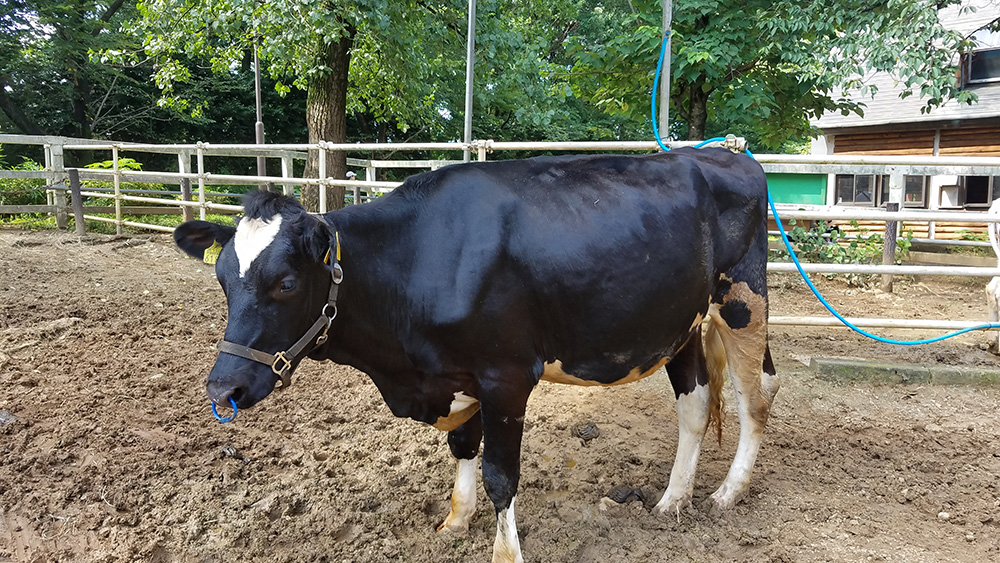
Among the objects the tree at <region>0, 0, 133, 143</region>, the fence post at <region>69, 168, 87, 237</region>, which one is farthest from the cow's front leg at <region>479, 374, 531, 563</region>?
the tree at <region>0, 0, 133, 143</region>

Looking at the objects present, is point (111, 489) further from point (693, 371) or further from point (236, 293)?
point (693, 371)

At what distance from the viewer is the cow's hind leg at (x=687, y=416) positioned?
120 inches

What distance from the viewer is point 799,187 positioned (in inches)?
815

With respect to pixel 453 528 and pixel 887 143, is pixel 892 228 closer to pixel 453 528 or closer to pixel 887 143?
pixel 453 528

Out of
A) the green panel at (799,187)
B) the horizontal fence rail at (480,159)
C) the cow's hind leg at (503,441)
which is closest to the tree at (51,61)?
the horizontal fence rail at (480,159)

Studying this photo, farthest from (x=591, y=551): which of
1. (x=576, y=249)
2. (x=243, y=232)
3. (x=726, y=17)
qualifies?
(x=726, y=17)

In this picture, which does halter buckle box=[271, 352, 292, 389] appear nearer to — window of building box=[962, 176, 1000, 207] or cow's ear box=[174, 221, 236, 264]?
cow's ear box=[174, 221, 236, 264]

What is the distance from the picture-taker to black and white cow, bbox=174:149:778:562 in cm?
220

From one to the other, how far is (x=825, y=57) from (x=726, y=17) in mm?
1459

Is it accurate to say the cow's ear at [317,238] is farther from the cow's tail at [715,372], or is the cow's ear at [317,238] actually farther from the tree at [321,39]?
the tree at [321,39]

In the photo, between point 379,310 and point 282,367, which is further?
point 379,310

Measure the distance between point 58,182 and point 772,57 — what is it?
1143cm

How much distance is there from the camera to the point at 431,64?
9.15 meters

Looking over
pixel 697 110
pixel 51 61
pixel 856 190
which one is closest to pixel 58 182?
pixel 51 61
